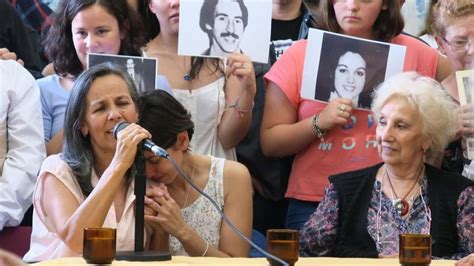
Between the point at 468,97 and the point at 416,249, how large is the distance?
3.87ft

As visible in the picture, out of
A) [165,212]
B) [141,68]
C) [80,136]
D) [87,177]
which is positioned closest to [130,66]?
[141,68]

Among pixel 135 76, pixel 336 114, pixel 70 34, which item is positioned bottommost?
pixel 336 114

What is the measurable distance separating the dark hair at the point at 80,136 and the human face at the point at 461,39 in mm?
1390

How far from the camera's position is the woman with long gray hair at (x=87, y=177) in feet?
10.5

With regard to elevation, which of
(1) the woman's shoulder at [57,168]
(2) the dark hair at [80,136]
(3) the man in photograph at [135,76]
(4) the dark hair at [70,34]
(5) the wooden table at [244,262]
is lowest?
(5) the wooden table at [244,262]

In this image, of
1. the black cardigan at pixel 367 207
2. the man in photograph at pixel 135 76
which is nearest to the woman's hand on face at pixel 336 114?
the black cardigan at pixel 367 207

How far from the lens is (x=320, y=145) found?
4012mm

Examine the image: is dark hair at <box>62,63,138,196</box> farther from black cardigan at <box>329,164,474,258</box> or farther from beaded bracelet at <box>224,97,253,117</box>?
black cardigan at <box>329,164,474,258</box>

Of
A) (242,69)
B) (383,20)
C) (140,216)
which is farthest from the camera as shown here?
(383,20)

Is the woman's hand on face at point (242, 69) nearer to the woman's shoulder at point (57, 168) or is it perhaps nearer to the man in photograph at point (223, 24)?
the man in photograph at point (223, 24)

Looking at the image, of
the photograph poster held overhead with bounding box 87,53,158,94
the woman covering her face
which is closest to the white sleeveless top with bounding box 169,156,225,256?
the woman covering her face

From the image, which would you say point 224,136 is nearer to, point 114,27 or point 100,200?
point 114,27

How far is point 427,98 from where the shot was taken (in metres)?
3.70

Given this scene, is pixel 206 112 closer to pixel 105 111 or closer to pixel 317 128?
pixel 317 128
